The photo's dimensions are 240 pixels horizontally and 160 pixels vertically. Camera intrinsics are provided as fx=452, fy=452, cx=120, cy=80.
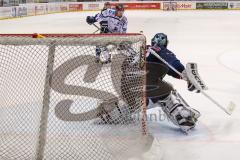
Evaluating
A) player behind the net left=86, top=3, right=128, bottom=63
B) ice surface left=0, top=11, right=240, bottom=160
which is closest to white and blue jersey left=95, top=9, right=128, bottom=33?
player behind the net left=86, top=3, right=128, bottom=63

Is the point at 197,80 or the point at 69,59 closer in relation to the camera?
the point at 69,59

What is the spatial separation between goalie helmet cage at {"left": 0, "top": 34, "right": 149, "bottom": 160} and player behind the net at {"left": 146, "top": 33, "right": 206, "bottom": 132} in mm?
448

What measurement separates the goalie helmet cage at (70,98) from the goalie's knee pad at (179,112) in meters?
0.46

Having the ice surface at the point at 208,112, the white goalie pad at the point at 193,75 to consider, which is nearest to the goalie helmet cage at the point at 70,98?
the ice surface at the point at 208,112

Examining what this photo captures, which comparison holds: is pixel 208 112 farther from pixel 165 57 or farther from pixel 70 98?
pixel 70 98

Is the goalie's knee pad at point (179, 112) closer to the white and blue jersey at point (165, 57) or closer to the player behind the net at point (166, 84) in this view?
the player behind the net at point (166, 84)

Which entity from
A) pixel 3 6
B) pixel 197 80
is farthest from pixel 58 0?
pixel 197 80

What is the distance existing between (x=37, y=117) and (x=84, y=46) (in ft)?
→ 3.25

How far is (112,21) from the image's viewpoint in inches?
281

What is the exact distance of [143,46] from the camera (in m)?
3.53

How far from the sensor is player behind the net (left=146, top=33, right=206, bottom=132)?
409 cm

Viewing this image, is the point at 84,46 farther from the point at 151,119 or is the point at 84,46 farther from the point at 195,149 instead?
the point at 151,119

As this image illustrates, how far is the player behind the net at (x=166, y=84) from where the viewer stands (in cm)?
409

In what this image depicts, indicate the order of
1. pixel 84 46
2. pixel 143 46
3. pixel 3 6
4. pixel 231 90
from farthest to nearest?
pixel 3 6
pixel 231 90
pixel 143 46
pixel 84 46
